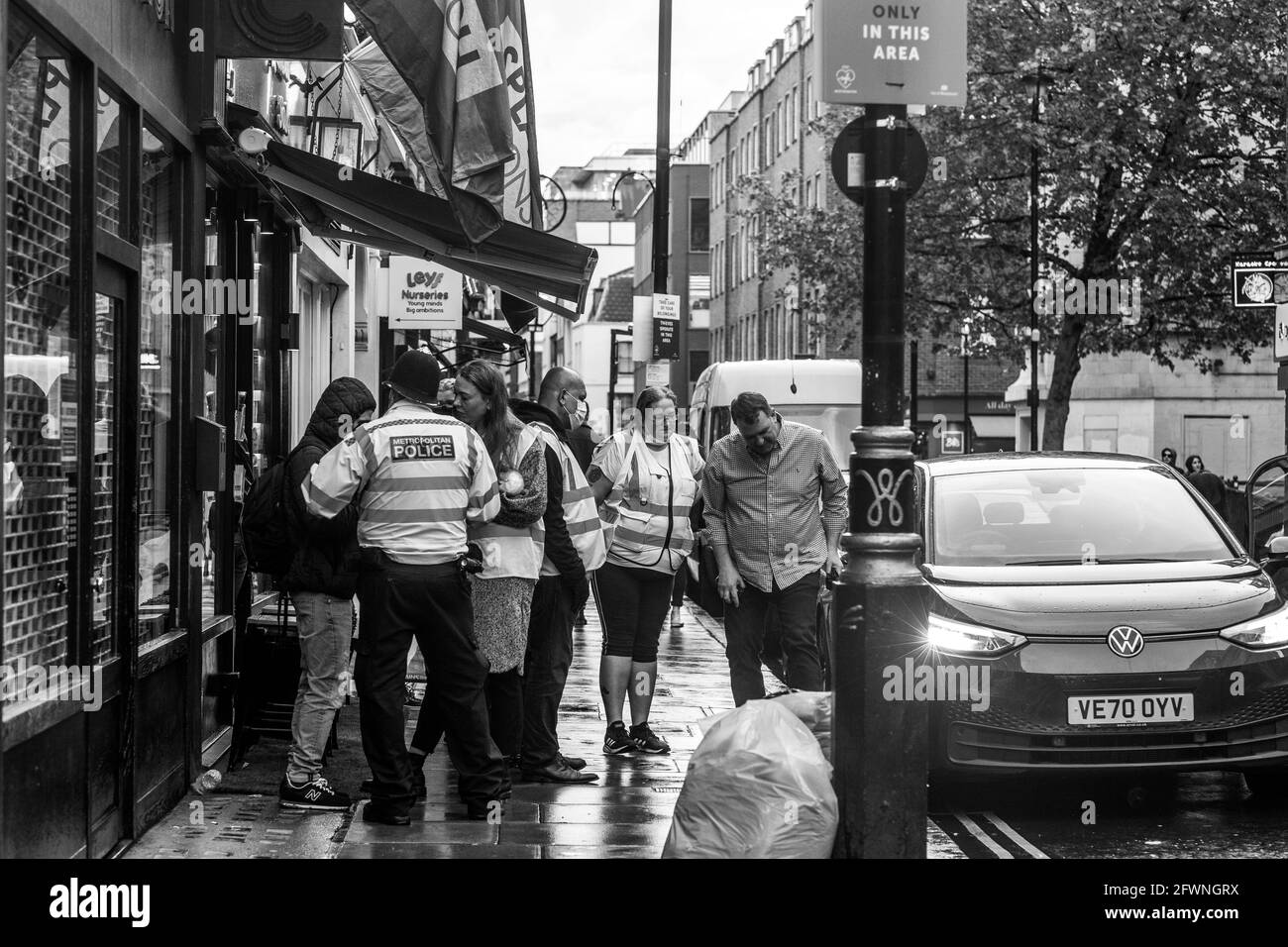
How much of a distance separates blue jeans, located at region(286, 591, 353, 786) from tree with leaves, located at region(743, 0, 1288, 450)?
963 inches

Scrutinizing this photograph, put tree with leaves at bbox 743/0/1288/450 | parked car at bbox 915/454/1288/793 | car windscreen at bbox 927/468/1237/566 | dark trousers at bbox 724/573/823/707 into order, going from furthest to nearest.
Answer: tree with leaves at bbox 743/0/1288/450
dark trousers at bbox 724/573/823/707
car windscreen at bbox 927/468/1237/566
parked car at bbox 915/454/1288/793

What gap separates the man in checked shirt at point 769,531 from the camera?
9.09 meters

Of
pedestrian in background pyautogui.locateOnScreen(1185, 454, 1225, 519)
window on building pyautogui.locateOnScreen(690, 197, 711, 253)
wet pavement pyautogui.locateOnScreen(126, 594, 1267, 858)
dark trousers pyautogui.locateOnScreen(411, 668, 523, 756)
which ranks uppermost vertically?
window on building pyautogui.locateOnScreen(690, 197, 711, 253)

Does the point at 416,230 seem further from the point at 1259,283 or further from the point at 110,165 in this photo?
the point at 1259,283

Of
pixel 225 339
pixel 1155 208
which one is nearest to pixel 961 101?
pixel 225 339

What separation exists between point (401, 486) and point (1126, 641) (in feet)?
10.1

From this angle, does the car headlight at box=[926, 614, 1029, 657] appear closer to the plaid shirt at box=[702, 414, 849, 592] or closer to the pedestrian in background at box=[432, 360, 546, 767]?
the plaid shirt at box=[702, 414, 849, 592]

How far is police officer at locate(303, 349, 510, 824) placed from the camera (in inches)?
285

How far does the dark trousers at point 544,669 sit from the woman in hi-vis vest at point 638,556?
63 cm

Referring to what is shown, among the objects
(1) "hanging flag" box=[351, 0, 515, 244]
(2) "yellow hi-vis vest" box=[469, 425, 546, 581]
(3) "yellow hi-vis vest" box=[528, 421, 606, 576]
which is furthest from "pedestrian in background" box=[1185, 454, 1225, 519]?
(2) "yellow hi-vis vest" box=[469, 425, 546, 581]

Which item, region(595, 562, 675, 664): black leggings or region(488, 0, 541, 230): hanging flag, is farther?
region(488, 0, 541, 230): hanging flag

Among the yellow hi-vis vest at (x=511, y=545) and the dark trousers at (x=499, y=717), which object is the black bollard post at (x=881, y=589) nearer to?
the yellow hi-vis vest at (x=511, y=545)

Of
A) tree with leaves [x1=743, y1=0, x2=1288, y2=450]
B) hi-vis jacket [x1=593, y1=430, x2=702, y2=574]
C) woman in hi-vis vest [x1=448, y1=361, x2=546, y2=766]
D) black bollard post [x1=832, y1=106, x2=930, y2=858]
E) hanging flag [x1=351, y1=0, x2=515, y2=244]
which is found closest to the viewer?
black bollard post [x1=832, y1=106, x2=930, y2=858]
